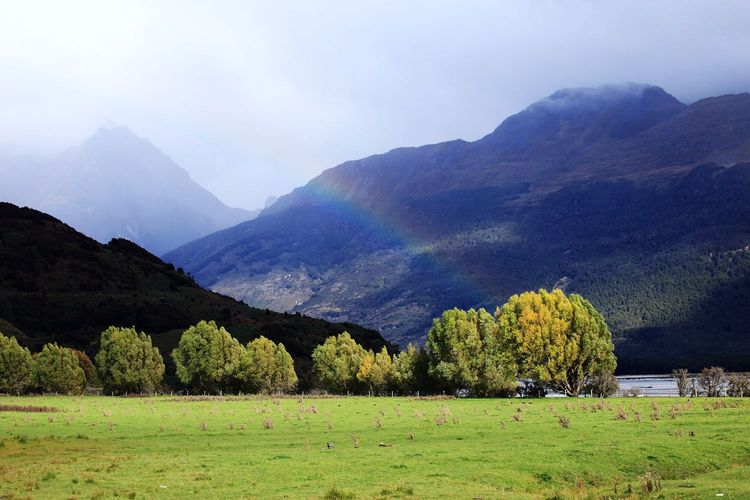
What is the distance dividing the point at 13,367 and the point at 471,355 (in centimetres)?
7577

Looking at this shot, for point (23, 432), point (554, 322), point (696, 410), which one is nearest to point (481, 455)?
point (696, 410)

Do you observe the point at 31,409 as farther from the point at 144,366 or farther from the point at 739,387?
the point at 739,387

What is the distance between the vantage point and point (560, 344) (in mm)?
98062

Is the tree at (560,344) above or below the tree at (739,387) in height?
above

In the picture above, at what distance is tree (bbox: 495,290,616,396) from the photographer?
98.1 meters

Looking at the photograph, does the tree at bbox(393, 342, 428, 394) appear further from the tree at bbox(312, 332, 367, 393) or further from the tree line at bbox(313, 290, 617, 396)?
the tree at bbox(312, 332, 367, 393)

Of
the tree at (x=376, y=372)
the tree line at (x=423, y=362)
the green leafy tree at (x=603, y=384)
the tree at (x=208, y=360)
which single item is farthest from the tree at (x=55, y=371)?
the green leafy tree at (x=603, y=384)

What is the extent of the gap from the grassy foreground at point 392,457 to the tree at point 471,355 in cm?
3896

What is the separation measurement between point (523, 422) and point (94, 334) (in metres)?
164

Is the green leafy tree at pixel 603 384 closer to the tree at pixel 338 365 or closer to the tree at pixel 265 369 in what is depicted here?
the tree at pixel 338 365

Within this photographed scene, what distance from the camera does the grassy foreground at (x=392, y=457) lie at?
29688mm

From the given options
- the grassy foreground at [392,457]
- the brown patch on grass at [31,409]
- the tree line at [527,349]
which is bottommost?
the brown patch on grass at [31,409]

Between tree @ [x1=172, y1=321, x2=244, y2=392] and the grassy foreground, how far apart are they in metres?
68.8

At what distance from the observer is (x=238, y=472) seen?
33.6 meters
